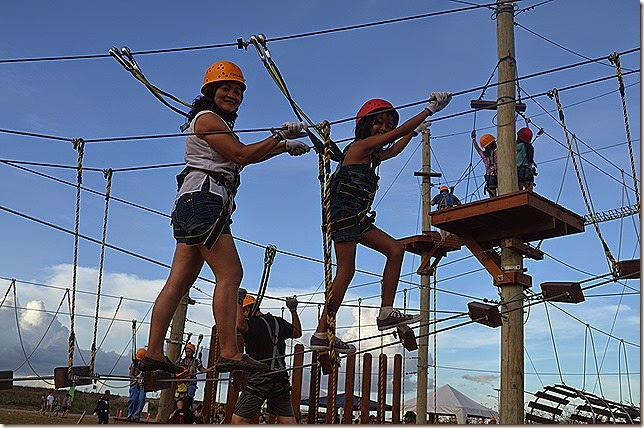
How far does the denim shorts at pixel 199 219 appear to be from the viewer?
372 cm

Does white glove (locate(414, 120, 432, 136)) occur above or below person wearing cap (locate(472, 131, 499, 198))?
below

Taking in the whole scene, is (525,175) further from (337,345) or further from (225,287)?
(225,287)

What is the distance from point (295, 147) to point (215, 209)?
23.8 inches

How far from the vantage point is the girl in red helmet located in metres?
4.59

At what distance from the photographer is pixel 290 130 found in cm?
392

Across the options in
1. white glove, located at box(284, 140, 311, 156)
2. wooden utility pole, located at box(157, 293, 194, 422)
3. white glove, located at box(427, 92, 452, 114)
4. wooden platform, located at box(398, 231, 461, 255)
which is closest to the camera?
white glove, located at box(284, 140, 311, 156)

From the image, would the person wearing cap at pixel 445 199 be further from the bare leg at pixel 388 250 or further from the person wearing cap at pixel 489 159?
the bare leg at pixel 388 250

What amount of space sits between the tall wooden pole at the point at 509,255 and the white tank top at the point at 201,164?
12.8 feet

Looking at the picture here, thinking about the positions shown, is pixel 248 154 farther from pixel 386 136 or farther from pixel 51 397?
pixel 51 397

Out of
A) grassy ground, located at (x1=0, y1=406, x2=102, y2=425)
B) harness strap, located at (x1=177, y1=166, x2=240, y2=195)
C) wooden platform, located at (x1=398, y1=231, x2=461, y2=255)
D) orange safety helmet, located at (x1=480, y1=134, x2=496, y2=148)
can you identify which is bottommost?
grassy ground, located at (x1=0, y1=406, x2=102, y2=425)

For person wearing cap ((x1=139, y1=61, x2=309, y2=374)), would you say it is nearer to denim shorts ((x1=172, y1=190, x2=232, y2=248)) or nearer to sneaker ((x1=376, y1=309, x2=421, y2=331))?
denim shorts ((x1=172, y1=190, x2=232, y2=248))

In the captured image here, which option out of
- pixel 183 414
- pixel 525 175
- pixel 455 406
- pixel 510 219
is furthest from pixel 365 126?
pixel 455 406

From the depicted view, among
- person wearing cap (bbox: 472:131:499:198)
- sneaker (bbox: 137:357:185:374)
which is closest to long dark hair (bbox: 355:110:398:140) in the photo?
sneaker (bbox: 137:357:185:374)

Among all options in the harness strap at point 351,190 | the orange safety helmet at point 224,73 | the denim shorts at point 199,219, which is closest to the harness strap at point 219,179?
the denim shorts at point 199,219
